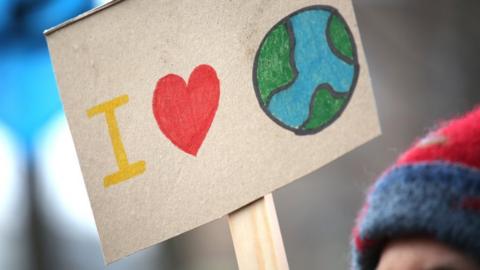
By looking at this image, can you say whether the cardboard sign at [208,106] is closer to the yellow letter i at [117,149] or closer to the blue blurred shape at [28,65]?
the yellow letter i at [117,149]

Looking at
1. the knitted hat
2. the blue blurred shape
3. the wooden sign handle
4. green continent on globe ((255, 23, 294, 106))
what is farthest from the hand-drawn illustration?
the blue blurred shape

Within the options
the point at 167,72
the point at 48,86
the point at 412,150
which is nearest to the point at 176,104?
the point at 167,72

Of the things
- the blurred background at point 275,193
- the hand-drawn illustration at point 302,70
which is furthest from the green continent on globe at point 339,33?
the blurred background at point 275,193

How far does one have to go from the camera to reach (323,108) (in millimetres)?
1013

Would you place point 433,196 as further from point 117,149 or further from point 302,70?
point 117,149

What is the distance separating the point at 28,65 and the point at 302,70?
6.73ft

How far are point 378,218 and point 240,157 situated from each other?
282 mm

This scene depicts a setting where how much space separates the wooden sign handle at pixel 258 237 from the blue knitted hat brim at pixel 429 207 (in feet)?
0.74

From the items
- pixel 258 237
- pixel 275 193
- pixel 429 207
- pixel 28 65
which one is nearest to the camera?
pixel 429 207

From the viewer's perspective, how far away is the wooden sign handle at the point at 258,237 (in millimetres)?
991

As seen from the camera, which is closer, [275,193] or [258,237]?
[258,237]

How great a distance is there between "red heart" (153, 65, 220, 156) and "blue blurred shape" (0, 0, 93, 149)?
1.95 meters

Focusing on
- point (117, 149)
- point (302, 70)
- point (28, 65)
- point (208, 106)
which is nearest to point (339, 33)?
point (302, 70)

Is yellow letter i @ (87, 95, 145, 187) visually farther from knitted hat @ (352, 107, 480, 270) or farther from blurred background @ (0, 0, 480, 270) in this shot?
blurred background @ (0, 0, 480, 270)
